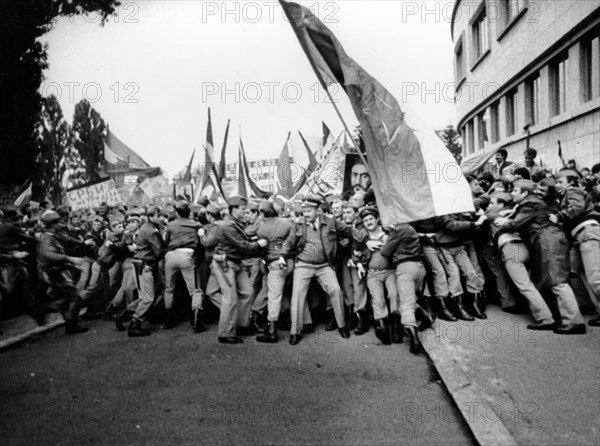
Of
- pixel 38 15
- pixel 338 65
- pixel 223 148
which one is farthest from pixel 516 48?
pixel 38 15

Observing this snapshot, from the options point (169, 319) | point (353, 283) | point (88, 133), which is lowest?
point (169, 319)

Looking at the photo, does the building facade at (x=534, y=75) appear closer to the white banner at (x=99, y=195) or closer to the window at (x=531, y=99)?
the window at (x=531, y=99)

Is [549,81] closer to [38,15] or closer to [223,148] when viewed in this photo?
[223,148]

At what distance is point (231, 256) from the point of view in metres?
7.09

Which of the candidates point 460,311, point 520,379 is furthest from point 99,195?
point 520,379

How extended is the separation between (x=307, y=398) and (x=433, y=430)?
3.87ft

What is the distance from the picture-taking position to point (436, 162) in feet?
16.2

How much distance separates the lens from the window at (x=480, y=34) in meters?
19.8

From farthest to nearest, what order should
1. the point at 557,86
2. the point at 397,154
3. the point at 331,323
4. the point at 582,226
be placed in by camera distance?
the point at 557,86 → the point at 331,323 → the point at 582,226 → the point at 397,154

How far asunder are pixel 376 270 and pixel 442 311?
1.16m

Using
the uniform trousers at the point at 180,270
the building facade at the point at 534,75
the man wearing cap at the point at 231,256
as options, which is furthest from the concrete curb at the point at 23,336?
the building facade at the point at 534,75

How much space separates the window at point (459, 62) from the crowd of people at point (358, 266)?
58.8ft

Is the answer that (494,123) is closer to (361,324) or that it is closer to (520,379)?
(361,324)

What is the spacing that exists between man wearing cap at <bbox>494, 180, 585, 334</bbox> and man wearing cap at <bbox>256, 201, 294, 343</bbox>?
302cm
